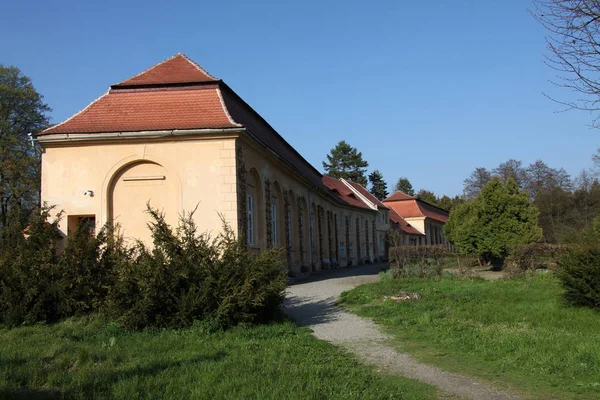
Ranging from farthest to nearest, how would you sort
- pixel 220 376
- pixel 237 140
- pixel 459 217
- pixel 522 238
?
pixel 459 217, pixel 522 238, pixel 237 140, pixel 220 376

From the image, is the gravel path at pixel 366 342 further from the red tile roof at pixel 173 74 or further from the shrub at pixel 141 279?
the red tile roof at pixel 173 74

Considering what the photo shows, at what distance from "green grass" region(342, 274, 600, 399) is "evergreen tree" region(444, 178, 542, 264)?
10309 millimetres

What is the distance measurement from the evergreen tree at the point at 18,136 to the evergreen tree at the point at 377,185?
72776 millimetres

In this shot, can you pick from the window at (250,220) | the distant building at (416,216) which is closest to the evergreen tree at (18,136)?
the window at (250,220)

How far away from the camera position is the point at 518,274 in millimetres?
19875

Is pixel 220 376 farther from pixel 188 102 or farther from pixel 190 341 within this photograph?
pixel 188 102

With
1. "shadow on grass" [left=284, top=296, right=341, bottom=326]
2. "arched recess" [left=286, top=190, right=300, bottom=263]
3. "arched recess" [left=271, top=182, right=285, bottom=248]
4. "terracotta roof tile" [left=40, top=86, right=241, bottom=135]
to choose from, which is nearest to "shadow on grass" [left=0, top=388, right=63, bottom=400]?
"shadow on grass" [left=284, top=296, right=341, bottom=326]

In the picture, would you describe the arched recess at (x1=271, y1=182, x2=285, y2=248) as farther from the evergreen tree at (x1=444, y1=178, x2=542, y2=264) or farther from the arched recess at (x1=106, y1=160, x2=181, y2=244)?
the evergreen tree at (x1=444, y1=178, x2=542, y2=264)

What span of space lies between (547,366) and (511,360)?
1.78 ft

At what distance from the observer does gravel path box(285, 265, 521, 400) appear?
682 centimetres

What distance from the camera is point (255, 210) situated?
862 inches

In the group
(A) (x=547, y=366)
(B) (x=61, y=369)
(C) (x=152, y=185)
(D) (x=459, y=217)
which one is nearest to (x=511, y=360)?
(A) (x=547, y=366)

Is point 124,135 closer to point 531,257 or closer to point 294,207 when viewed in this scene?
point 294,207

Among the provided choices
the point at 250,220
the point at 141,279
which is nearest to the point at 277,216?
the point at 250,220
